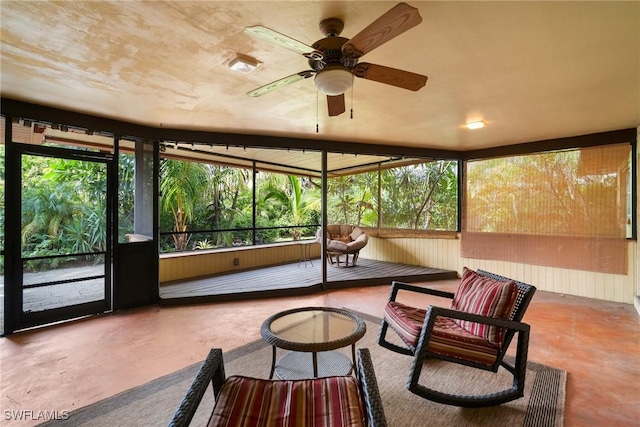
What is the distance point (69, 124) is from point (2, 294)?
6.52ft

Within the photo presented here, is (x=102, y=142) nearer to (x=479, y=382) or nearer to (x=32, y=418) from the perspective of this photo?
(x=32, y=418)

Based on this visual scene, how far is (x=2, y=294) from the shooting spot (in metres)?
3.17

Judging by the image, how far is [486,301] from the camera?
7.16 feet

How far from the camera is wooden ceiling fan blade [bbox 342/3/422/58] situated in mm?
1316

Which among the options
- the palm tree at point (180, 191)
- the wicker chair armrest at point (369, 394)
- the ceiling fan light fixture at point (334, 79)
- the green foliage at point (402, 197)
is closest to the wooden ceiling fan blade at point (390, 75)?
the ceiling fan light fixture at point (334, 79)

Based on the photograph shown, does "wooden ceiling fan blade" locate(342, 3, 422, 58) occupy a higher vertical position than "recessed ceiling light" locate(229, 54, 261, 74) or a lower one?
lower

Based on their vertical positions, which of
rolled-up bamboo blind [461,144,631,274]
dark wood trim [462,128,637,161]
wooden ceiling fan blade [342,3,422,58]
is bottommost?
rolled-up bamboo blind [461,144,631,274]

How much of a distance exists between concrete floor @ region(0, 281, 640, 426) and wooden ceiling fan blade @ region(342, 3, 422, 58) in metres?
2.55

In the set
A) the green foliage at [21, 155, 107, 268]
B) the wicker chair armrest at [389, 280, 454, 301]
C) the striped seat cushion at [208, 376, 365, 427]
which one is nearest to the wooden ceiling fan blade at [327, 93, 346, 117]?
the wicker chair armrest at [389, 280, 454, 301]

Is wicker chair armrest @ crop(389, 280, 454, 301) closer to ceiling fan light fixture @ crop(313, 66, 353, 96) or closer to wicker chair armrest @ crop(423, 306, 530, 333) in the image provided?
wicker chair armrest @ crop(423, 306, 530, 333)

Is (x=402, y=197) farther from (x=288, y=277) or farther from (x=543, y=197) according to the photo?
(x=288, y=277)

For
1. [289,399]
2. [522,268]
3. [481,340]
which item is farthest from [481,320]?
[522,268]

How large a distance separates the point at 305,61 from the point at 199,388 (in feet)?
6.99

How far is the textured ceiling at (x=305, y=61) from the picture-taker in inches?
64.5
